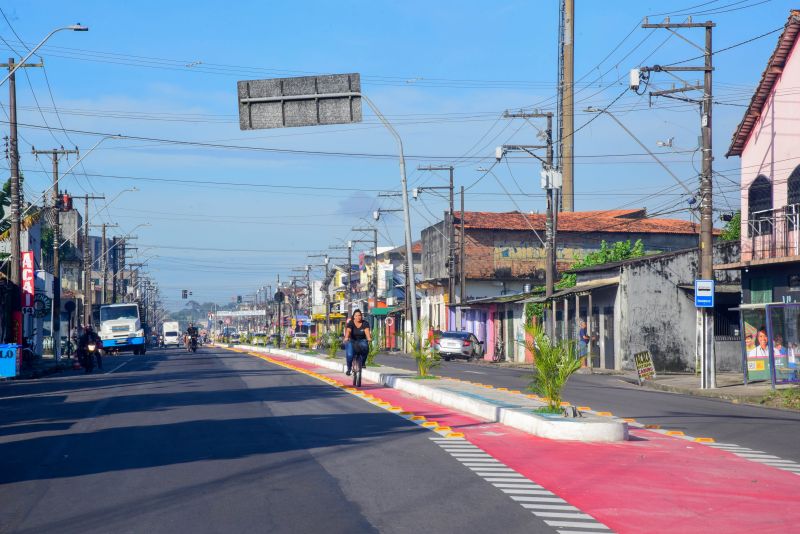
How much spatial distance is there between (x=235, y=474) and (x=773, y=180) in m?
25.5

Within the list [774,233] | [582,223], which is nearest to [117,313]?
[582,223]

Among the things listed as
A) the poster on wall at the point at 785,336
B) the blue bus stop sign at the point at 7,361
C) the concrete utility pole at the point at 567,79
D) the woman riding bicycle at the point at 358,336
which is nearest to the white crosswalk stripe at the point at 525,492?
the woman riding bicycle at the point at 358,336

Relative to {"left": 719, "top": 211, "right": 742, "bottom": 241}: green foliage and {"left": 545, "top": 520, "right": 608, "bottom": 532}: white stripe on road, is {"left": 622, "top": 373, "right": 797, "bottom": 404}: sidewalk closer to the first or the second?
{"left": 545, "top": 520, "right": 608, "bottom": 532}: white stripe on road

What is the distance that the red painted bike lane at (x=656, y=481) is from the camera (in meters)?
8.48

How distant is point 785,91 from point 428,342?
1426cm

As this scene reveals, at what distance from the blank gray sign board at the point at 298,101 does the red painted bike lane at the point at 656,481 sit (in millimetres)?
9605

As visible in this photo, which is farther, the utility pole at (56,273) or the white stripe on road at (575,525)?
the utility pole at (56,273)

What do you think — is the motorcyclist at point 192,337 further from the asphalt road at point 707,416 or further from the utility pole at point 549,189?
the asphalt road at point 707,416

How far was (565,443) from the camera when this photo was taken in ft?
44.2

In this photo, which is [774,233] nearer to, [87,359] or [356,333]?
[356,333]

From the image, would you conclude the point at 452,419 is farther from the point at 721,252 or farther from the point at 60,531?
the point at 721,252

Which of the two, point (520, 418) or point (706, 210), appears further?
point (706, 210)

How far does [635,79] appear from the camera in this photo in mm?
30875

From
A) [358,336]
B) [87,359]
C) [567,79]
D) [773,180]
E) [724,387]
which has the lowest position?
[724,387]
